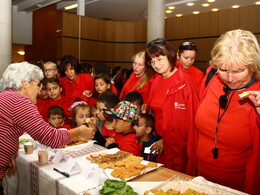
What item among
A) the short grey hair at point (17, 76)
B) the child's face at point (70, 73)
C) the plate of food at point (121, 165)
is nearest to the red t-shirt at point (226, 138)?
the plate of food at point (121, 165)

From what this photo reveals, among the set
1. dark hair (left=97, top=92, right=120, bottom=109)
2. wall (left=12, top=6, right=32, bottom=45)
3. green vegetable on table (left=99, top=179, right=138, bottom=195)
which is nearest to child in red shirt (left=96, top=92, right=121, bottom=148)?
dark hair (left=97, top=92, right=120, bottom=109)

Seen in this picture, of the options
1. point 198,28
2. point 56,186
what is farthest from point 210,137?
point 198,28

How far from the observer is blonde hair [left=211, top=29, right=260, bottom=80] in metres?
1.61

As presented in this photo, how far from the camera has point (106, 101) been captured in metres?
3.03

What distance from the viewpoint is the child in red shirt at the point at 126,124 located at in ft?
8.21

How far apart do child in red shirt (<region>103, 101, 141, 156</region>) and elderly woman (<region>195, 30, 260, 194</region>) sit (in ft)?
2.33

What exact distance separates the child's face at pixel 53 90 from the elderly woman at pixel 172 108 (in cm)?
165

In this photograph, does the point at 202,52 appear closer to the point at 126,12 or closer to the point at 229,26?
the point at 229,26

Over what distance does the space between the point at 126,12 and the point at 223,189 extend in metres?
11.6

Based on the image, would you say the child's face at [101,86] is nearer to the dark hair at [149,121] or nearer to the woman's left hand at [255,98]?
the dark hair at [149,121]

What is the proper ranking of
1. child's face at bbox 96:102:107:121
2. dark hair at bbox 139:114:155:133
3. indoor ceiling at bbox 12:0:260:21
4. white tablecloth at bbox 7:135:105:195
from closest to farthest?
white tablecloth at bbox 7:135:105:195 < dark hair at bbox 139:114:155:133 < child's face at bbox 96:102:107:121 < indoor ceiling at bbox 12:0:260:21

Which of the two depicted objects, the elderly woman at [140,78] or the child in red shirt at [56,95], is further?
the child in red shirt at [56,95]

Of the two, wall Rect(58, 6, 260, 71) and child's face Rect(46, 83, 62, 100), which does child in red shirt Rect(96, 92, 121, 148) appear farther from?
wall Rect(58, 6, 260, 71)

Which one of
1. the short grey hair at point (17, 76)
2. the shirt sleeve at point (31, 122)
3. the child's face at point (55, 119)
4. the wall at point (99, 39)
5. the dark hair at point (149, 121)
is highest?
the wall at point (99, 39)
